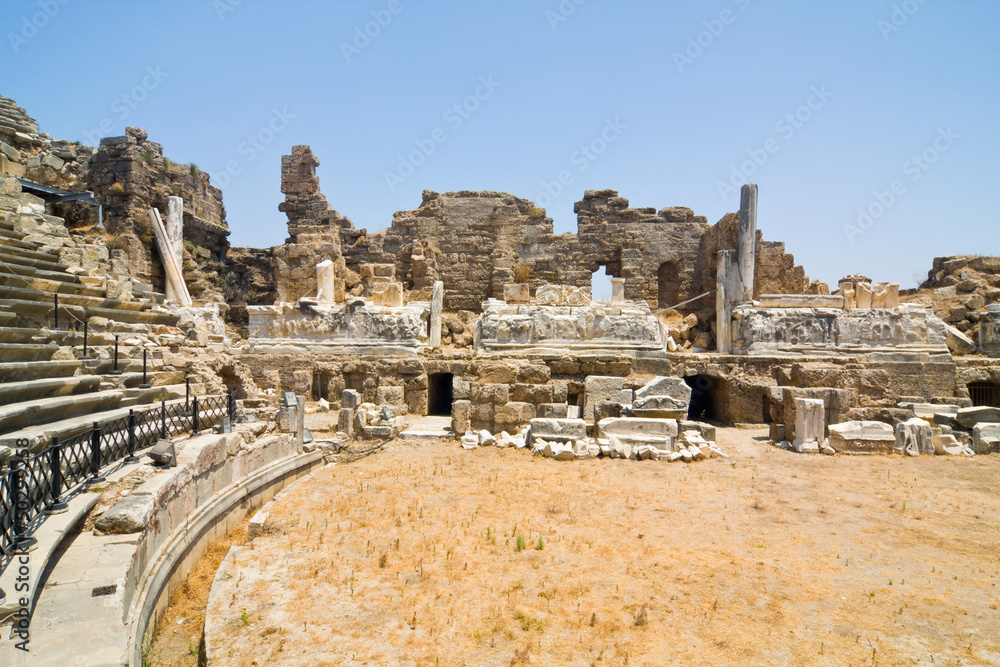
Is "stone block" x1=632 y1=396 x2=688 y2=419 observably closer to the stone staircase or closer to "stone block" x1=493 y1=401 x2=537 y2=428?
"stone block" x1=493 y1=401 x2=537 y2=428

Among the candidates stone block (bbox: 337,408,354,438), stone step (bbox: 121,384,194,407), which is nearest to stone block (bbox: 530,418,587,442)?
stone block (bbox: 337,408,354,438)

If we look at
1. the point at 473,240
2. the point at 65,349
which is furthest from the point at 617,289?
the point at 65,349

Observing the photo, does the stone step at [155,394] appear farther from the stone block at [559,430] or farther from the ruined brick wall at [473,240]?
the ruined brick wall at [473,240]

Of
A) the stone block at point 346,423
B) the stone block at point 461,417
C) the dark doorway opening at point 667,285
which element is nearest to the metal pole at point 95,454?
the stone block at point 346,423

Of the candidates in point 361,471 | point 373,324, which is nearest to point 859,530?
point 361,471

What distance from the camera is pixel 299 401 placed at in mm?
8461

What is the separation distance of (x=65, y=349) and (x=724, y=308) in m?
12.8

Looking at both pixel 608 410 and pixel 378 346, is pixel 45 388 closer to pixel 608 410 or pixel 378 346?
pixel 378 346

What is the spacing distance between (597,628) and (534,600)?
1.78ft

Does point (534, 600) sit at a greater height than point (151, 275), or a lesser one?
lesser

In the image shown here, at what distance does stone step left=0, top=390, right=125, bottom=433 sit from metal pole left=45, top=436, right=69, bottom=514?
4.85ft

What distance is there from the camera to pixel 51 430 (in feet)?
16.9

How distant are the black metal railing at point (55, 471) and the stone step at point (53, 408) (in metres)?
0.55

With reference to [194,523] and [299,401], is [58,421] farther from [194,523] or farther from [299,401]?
[299,401]
